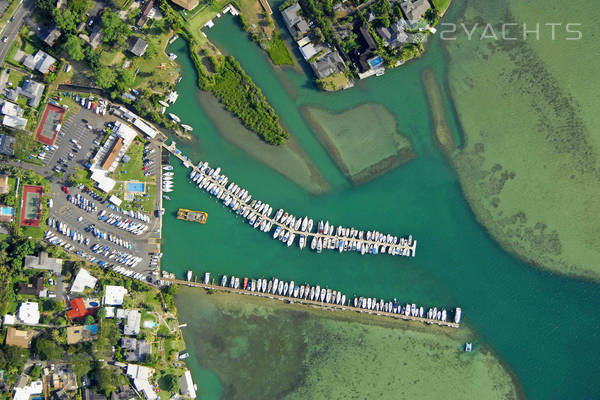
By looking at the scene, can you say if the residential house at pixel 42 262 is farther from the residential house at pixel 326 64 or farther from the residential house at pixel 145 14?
the residential house at pixel 326 64

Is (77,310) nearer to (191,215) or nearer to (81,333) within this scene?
(81,333)

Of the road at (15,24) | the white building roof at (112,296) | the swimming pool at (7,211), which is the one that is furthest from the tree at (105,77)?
the white building roof at (112,296)

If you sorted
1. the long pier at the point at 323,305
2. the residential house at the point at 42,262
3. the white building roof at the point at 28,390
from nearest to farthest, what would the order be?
the white building roof at the point at 28,390, the residential house at the point at 42,262, the long pier at the point at 323,305

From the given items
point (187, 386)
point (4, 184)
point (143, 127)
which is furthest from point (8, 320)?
point (143, 127)

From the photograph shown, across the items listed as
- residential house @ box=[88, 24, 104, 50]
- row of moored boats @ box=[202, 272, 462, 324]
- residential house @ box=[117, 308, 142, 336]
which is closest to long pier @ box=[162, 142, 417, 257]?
row of moored boats @ box=[202, 272, 462, 324]

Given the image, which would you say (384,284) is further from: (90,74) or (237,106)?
(90,74)

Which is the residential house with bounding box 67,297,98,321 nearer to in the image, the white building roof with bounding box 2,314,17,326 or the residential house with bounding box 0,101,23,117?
the white building roof with bounding box 2,314,17,326
